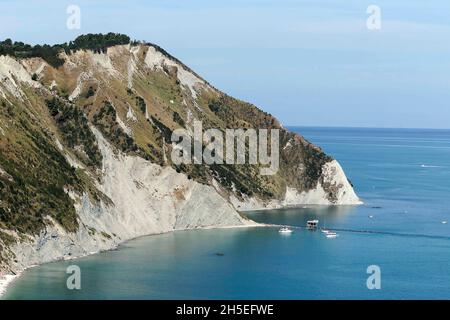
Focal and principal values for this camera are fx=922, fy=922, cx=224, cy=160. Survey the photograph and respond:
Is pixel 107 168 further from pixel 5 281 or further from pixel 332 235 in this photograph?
pixel 5 281

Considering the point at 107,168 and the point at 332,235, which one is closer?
the point at 107,168

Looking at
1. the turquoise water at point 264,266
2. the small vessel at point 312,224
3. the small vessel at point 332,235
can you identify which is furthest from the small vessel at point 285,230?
the small vessel at point 332,235

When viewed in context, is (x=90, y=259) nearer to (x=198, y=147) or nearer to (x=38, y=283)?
(x=38, y=283)

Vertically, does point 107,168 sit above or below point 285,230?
above

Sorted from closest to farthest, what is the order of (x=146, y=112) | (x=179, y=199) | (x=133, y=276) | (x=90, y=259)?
(x=133, y=276) → (x=90, y=259) → (x=179, y=199) → (x=146, y=112)

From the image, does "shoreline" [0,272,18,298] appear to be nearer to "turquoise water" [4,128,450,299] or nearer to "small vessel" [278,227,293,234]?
"turquoise water" [4,128,450,299]

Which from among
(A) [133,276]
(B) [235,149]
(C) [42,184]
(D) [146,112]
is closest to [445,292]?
(A) [133,276]

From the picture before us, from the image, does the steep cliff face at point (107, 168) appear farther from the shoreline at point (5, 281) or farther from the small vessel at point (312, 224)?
the small vessel at point (312, 224)

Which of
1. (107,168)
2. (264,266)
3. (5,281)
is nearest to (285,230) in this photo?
(107,168)
